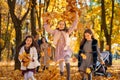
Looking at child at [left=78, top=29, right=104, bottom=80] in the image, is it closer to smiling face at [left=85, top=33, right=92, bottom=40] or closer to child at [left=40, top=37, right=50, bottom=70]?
smiling face at [left=85, top=33, right=92, bottom=40]

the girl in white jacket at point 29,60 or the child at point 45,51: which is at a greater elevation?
the girl in white jacket at point 29,60

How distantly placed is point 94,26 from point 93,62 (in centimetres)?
4323

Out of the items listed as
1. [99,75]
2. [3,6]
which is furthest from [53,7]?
[99,75]

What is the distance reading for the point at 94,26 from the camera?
2144 inches

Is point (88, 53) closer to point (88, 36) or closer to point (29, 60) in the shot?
point (88, 36)

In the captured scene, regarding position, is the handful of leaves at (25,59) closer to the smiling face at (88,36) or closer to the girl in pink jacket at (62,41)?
the smiling face at (88,36)

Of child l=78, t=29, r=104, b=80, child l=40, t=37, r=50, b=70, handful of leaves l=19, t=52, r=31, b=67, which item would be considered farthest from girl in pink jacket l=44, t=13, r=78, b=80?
child l=40, t=37, r=50, b=70

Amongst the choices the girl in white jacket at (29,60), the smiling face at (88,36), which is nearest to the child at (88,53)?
the smiling face at (88,36)

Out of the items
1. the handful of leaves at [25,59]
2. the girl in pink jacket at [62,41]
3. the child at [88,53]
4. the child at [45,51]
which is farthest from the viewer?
the child at [45,51]

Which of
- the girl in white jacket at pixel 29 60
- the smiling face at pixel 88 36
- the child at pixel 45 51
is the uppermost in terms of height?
the smiling face at pixel 88 36

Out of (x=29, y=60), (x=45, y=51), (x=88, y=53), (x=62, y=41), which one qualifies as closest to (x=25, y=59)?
(x=29, y=60)

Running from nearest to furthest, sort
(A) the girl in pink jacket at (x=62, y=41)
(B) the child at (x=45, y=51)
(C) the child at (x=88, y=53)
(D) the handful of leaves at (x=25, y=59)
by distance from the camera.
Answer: (D) the handful of leaves at (x=25, y=59) → (C) the child at (x=88, y=53) → (A) the girl in pink jacket at (x=62, y=41) → (B) the child at (x=45, y=51)

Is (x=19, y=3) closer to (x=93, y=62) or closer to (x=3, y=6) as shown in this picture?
(x=3, y=6)

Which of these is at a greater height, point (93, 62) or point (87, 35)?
point (87, 35)
